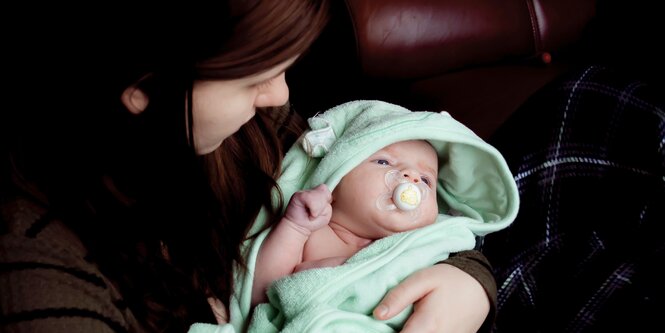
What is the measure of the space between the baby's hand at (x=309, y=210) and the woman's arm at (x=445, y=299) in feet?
0.52

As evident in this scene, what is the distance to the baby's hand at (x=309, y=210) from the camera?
916 millimetres

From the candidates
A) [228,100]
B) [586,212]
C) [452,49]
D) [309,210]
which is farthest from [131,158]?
[452,49]

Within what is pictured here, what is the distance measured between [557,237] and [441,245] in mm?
223

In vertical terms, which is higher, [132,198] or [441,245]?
[132,198]

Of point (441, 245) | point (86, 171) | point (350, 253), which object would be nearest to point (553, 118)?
point (441, 245)

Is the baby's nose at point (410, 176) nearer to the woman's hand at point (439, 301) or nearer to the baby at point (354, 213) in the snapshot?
the baby at point (354, 213)

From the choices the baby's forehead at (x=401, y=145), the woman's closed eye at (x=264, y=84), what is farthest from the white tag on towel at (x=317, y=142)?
the woman's closed eye at (x=264, y=84)

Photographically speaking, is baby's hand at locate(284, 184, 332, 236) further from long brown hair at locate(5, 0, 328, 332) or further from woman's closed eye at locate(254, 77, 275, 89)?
woman's closed eye at locate(254, 77, 275, 89)

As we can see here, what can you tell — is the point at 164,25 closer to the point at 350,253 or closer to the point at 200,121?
the point at 200,121

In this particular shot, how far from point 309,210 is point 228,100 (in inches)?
11.8

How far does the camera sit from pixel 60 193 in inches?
27.3

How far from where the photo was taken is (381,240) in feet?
3.20

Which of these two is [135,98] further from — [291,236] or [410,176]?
[410,176]

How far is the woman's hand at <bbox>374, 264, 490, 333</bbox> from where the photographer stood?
84 cm
